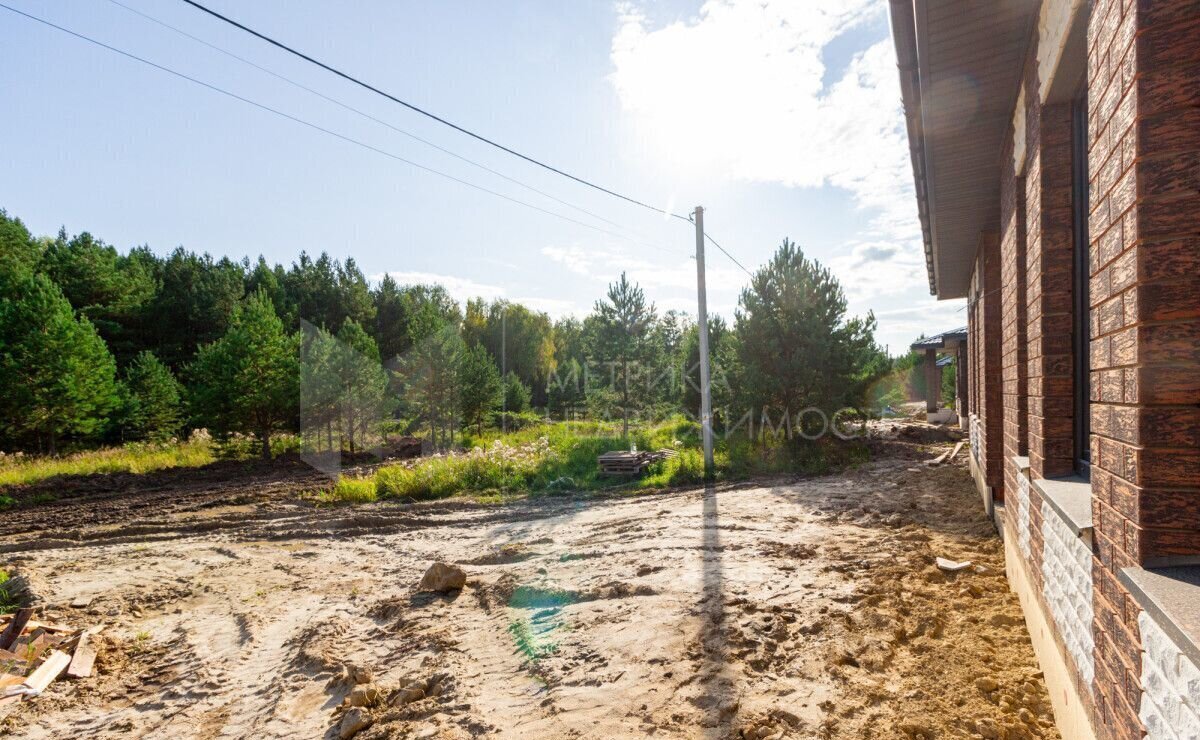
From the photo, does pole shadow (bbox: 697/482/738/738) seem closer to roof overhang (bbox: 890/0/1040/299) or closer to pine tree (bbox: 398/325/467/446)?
roof overhang (bbox: 890/0/1040/299)

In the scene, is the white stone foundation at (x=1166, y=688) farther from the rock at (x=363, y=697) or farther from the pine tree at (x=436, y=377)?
the pine tree at (x=436, y=377)

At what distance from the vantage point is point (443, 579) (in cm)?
574

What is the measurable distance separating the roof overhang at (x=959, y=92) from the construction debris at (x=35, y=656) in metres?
Result: 7.64

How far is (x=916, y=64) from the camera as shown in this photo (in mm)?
Answer: 3436

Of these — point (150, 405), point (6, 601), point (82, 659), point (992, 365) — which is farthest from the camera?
point (150, 405)

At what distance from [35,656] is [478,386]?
18949 millimetres

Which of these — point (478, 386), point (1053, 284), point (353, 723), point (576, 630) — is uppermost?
point (1053, 284)

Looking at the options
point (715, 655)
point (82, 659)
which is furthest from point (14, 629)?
point (715, 655)

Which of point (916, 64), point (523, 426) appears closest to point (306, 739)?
point (916, 64)

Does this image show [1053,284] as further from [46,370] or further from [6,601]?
[46,370]

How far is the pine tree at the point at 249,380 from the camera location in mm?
18641

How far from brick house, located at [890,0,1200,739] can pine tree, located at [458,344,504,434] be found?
20.4 m

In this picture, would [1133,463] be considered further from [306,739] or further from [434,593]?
[434,593]

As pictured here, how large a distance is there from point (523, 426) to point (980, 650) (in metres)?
26.1
